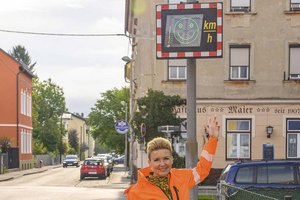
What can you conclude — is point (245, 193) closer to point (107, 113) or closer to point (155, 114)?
point (155, 114)

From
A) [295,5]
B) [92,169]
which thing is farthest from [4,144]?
[295,5]

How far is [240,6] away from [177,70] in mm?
3882

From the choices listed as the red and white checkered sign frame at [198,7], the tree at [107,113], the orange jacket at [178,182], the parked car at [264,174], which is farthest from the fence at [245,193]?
the tree at [107,113]

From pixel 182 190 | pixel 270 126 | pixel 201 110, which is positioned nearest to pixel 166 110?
pixel 201 110

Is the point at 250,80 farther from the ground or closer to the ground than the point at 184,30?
closer to the ground

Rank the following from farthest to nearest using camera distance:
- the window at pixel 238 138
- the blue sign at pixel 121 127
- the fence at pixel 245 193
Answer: the blue sign at pixel 121 127 → the window at pixel 238 138 → the fence at pixel 245 193

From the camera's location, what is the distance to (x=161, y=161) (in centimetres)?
473

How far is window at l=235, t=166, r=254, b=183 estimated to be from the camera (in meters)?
12.8

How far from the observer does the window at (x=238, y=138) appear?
27.1m

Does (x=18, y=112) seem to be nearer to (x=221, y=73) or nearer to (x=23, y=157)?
(x=23, y=157)

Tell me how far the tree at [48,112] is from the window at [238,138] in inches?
2694

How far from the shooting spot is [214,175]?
2684 centimetres

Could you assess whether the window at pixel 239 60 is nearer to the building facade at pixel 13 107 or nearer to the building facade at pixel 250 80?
the building facade at pixel 250 80

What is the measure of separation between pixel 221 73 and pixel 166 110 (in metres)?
3.87
